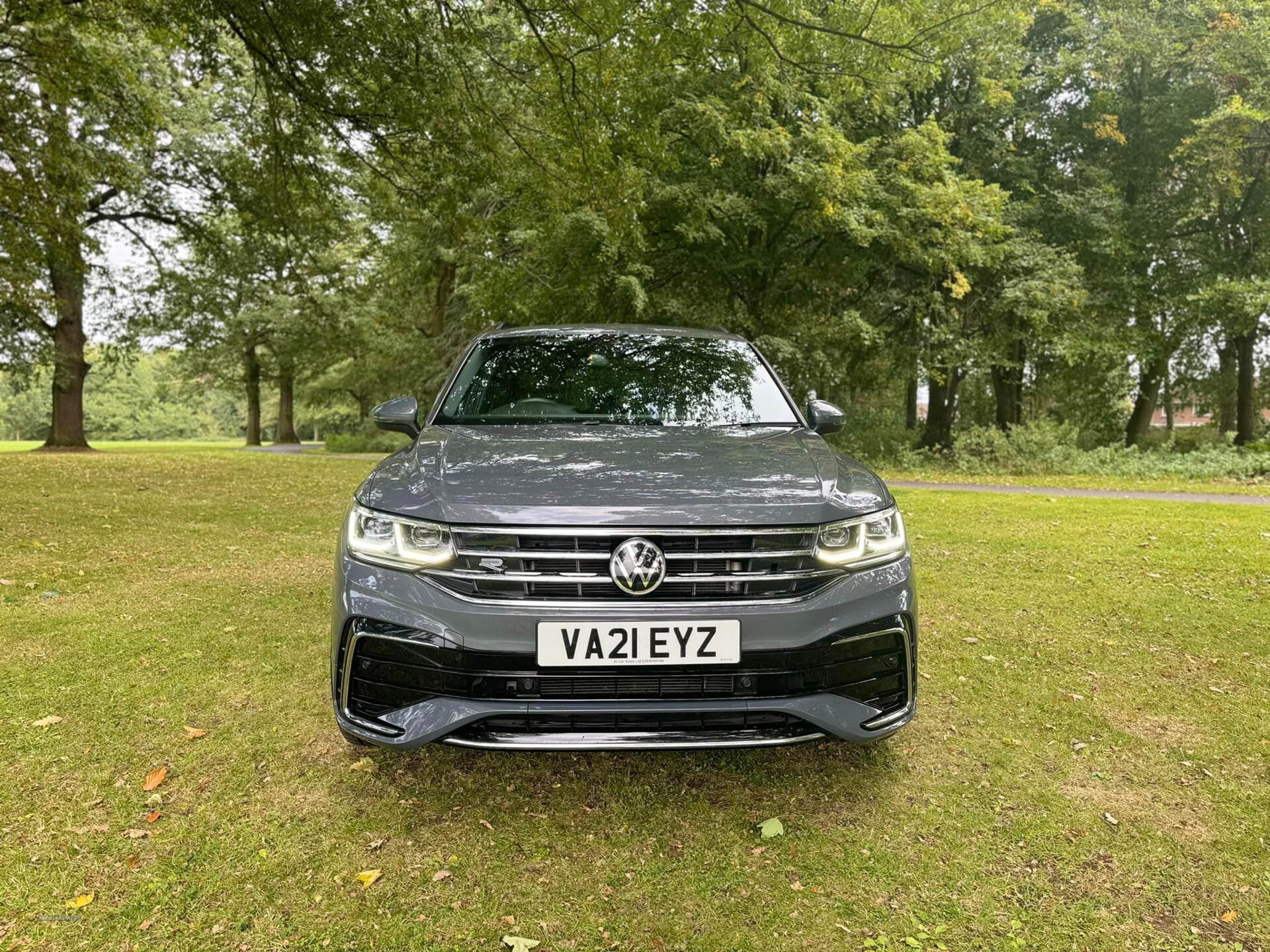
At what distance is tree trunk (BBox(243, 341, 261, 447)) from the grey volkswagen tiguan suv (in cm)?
3251

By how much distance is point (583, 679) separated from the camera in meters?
2.25

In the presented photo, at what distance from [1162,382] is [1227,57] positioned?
36.5 ft

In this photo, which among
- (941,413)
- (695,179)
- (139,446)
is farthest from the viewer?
(139,446)

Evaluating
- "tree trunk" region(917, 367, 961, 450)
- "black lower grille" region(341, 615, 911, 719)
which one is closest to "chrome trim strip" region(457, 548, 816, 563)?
"black lower grille" region(341, 615, 911, 719)

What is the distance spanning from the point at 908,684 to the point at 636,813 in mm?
976

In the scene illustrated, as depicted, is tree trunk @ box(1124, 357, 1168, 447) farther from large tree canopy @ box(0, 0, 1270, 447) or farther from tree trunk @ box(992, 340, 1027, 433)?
tree trunk @ box(992, 340, 1027, 433)

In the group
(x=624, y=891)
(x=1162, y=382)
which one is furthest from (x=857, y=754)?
(x=1162, y=382)

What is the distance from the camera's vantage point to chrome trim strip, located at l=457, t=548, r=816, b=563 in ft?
7.46

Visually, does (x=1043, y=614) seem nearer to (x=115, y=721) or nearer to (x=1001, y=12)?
(x=115, y=721)

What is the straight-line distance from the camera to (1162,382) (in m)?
25.9

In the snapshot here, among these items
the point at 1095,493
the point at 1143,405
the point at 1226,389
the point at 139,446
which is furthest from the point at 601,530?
the point at 139,446

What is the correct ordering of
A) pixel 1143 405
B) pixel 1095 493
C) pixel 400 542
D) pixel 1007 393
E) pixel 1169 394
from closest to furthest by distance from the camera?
pixel 400 542
pixel 1095 493
pixel 1007 393
pixel 1143 405
pixel 1169 394

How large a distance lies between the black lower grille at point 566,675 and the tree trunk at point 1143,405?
2550 cm

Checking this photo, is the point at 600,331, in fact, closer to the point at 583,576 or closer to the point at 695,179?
the point at 583,576
